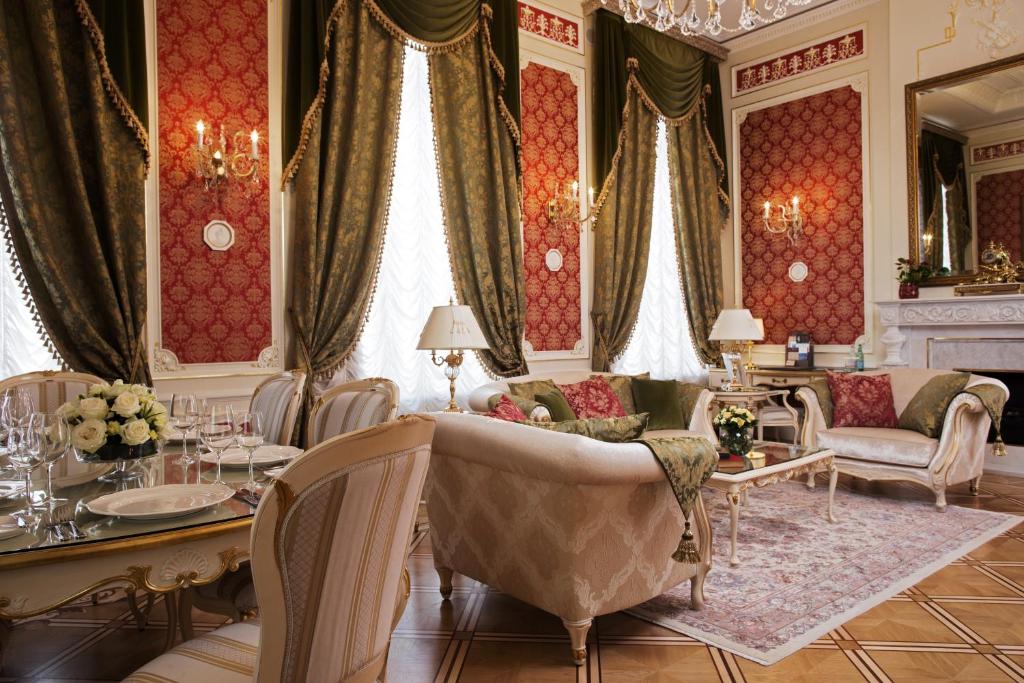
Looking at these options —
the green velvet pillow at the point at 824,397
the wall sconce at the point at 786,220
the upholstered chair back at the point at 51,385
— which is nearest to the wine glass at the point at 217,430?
the upholstered chair back at the point at 51,385

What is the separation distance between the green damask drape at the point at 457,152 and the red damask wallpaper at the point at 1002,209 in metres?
3.70

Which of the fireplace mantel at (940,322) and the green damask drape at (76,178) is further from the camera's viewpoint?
the fireplace mantel at (940,322)

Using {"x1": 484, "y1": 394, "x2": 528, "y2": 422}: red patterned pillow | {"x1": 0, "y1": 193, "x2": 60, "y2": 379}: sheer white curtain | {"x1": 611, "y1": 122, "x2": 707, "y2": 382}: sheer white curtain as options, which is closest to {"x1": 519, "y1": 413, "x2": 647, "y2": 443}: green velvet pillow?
{"x1": 484, "y1": 394, "x2": 528, "y2": 422}: red patterned pillow

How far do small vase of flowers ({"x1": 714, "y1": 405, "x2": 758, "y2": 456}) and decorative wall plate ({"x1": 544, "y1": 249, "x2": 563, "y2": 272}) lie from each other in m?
2.29

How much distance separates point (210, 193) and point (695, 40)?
4971 millimetres

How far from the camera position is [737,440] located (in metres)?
3.76

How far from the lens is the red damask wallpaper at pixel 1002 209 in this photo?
536cm

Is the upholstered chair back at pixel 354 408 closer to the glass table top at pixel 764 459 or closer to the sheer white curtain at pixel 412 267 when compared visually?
the glass table top at pixel 764 459

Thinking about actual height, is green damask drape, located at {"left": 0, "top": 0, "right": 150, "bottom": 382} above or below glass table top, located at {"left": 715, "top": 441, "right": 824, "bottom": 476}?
above

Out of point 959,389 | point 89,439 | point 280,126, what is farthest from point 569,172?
point 89,439

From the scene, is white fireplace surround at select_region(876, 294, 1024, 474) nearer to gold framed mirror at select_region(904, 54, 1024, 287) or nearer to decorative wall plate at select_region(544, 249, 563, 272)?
gold framed mirror at select_region(904, 54, 1024, 287)

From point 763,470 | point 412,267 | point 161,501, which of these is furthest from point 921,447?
point 161,501

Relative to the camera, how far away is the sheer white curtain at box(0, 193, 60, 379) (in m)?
3.40

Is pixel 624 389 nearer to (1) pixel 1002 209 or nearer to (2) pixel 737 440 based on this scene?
(2) pixel 737 440
